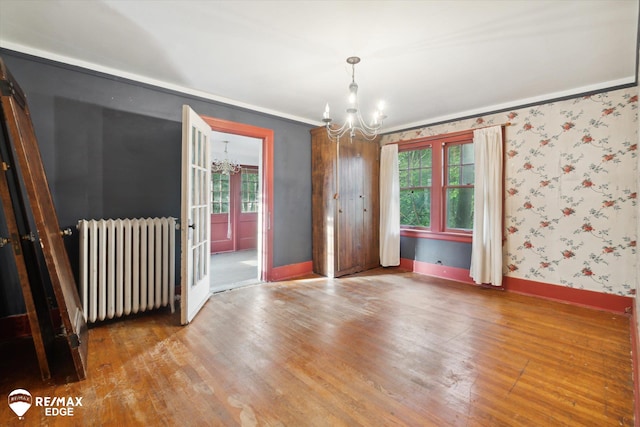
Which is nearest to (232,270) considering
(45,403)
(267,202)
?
(267,202)

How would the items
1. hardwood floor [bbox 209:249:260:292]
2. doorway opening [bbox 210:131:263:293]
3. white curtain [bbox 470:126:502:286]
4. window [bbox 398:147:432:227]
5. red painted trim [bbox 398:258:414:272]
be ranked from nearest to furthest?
white curtain [bbox 470:126:502:286] < hardwood floor [bbox 209:249:260:292] < window [bbox 398:147:432:227] < red painted trim [bbox 398:258:414:272] < doorway opening [bbox 210:131:263:293]

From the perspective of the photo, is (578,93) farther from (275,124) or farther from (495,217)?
(275,124)

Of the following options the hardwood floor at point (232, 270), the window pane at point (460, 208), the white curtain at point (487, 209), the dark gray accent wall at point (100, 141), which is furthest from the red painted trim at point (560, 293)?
the dark gray accent wall at point (100, 141)

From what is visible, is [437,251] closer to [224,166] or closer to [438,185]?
[438,185]

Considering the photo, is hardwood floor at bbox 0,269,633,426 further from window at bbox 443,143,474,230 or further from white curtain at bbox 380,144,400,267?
white curtain at bbox 380,144,400,267

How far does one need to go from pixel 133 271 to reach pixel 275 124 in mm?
2651

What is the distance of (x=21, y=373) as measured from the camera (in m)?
1.91

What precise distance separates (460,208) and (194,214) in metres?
3.76

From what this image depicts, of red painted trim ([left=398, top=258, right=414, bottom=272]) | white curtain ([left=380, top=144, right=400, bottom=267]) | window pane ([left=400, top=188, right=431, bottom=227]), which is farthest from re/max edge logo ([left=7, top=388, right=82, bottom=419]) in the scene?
window pane ([left=400, top=188, right=431, bottom=227])

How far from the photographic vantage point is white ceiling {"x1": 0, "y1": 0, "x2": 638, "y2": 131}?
1918 millimetres

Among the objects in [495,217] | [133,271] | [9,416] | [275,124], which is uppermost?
[275,124]

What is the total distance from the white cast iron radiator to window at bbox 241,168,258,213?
4.38 metres

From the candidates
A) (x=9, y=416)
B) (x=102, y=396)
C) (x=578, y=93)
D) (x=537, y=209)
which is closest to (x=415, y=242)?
(x=537, y=209)

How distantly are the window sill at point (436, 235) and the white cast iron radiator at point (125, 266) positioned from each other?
362 centimetres
